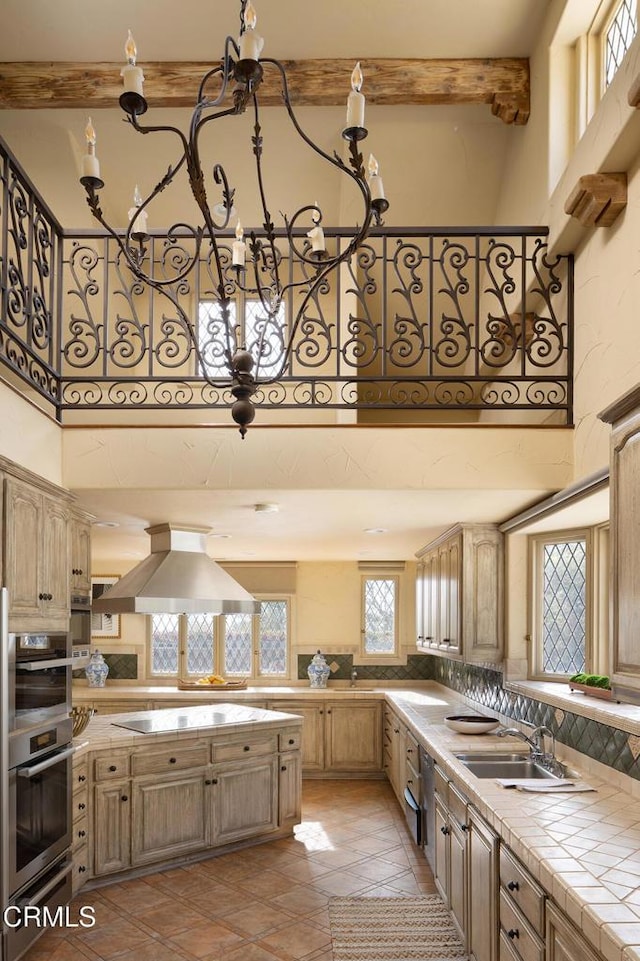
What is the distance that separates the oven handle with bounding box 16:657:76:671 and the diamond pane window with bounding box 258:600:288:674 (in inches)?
209

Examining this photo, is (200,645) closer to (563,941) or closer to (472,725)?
(472,725)

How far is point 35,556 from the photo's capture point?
394 centimetres

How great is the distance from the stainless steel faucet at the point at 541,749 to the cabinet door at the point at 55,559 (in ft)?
8.24

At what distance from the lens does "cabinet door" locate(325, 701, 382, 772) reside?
886 cm

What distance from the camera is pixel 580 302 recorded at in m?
4.11

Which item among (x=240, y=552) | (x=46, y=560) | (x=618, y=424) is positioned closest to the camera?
(x=618, y=424)

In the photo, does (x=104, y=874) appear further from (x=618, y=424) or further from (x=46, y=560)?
(x=618, y=424)

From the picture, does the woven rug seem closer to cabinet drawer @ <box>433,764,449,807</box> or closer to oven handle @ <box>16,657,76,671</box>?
cabinet drawer @ <box>433,764,449,807</box>

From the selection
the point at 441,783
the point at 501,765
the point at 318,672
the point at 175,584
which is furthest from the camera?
the point at 318,672

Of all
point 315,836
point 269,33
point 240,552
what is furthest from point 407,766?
point 269,33

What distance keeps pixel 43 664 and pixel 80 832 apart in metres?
1.75

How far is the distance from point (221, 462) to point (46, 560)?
100 cm

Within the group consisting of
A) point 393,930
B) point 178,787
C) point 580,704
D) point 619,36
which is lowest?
point 393,930

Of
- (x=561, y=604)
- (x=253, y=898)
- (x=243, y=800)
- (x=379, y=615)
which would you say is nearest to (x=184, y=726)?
(x=243, y=800)
